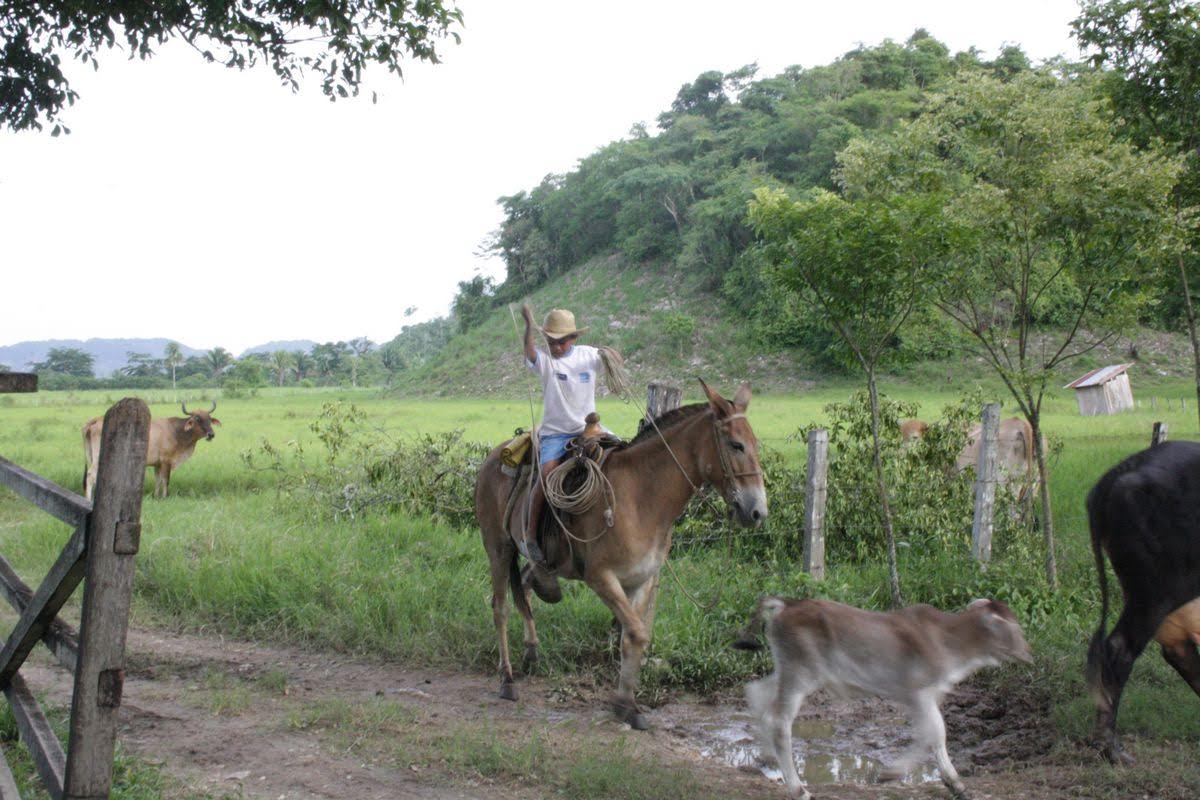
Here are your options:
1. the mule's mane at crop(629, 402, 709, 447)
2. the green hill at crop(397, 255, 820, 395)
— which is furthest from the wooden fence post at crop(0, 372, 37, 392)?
the green hill at crop(397, 255, 820, 395)

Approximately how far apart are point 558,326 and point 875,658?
311cm

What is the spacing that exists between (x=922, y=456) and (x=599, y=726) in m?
4.60

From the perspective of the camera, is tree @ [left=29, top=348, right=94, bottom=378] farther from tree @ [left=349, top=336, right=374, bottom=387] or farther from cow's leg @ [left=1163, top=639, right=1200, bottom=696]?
cow's leg @ [left=1163, top=639, right=1200, bottom=696]

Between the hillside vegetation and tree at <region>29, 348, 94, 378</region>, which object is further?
tree at <region>29, 348, 94, 378</region>

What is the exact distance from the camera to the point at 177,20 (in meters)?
9.77

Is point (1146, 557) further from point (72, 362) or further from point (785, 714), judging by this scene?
point (72, 362)

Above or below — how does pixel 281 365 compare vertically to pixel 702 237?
below

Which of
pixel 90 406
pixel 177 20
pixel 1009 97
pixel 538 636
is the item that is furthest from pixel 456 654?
pixel 90 406

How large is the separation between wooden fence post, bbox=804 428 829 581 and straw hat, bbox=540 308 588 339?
2.54m

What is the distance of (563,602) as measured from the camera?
25.8 feet

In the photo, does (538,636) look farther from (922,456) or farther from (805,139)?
(805,139)

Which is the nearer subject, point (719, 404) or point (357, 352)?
point (719, 404)

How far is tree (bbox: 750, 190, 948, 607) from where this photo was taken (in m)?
7.43

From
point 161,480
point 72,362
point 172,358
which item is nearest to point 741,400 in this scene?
point 161,480
